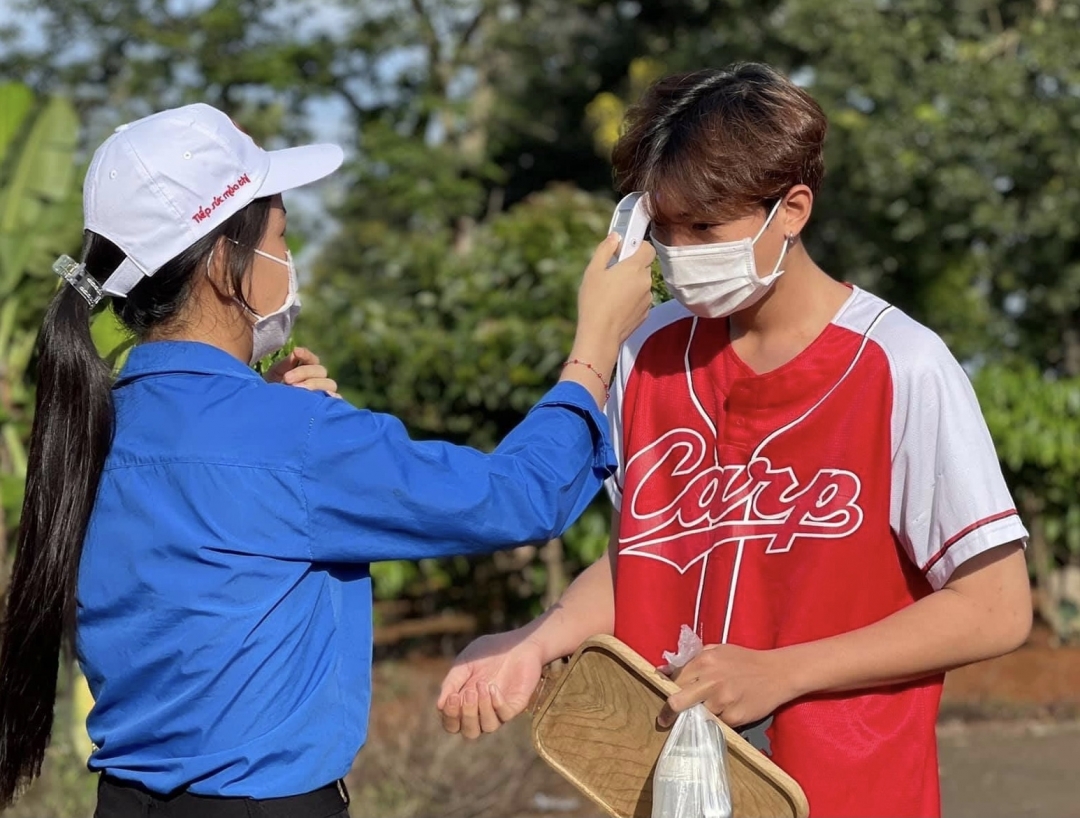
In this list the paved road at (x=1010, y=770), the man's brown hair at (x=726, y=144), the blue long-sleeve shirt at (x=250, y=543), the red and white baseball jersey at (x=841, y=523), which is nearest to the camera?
the blue long-sleeve shirt at (x=250, y=543)

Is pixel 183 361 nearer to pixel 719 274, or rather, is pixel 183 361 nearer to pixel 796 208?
pixel 719 274

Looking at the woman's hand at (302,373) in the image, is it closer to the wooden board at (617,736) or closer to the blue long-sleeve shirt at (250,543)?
the blue long-sleeve shirt at (250,543)

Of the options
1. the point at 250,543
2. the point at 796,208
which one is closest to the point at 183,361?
the point at 250,543

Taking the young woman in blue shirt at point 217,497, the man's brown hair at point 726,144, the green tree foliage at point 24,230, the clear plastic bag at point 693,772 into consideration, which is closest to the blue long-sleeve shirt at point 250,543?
the young woman in blue shirt at point 217,497

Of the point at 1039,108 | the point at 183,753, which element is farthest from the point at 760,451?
the point at 1039,108

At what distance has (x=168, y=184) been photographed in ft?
6.98

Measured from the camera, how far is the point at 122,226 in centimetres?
213

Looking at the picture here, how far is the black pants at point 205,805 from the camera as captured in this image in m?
2.06

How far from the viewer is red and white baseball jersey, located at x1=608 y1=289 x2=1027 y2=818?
214 centimetres

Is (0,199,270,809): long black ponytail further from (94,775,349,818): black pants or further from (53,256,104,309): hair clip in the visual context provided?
(94,775,349,818): black pants

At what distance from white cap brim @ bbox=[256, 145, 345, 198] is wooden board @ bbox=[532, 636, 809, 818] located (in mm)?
861

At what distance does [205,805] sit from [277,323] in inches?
29.9

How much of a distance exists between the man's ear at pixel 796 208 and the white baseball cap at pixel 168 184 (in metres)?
0.79

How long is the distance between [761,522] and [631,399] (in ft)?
1.21
